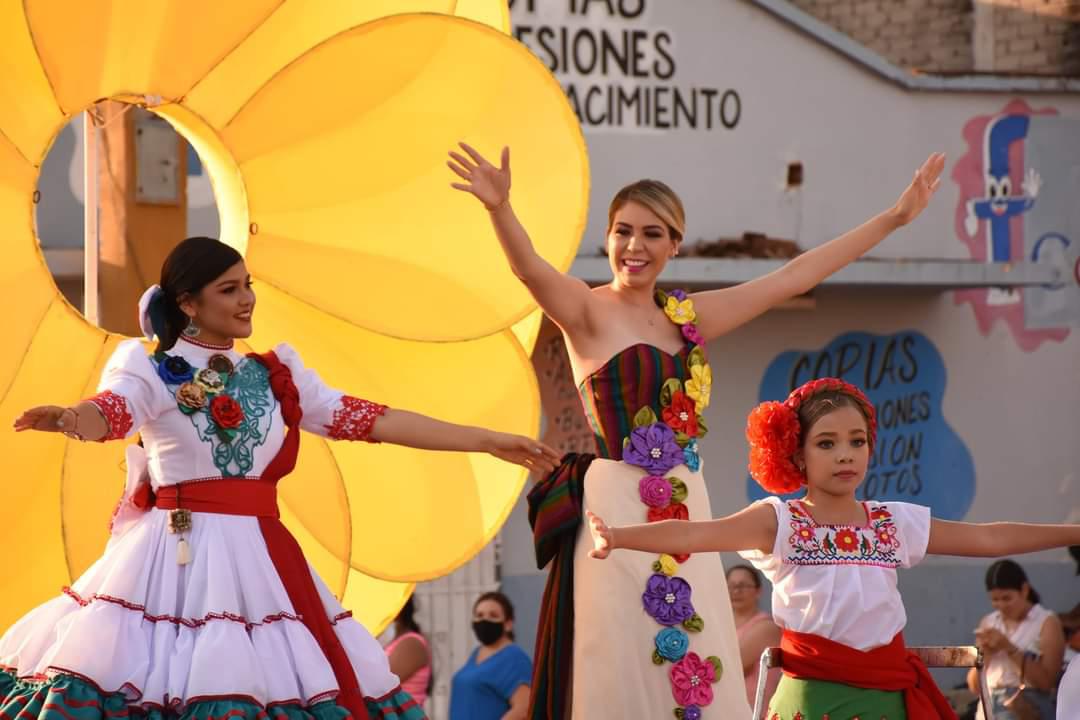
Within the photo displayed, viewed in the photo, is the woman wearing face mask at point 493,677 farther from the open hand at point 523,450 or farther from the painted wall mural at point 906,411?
the painted wall mural at point 906,411

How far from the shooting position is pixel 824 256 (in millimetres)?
5488

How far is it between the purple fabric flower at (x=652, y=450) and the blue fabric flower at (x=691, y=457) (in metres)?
0.05

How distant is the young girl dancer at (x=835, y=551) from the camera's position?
4777 millimetres

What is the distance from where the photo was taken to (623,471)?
514 cm

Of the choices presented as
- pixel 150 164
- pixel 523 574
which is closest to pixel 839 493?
pixel 150 164

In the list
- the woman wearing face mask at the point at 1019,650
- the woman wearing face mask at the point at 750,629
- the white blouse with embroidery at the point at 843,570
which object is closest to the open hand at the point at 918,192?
the white blouse with embroidery at the point at 843,570

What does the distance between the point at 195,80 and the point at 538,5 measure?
6.30 m

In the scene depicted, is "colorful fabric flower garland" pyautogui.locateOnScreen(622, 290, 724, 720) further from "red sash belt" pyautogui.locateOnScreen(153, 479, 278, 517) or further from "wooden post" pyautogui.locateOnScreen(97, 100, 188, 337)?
"wooden post" pyautogui.locateOnScreen(97, 100, 188, 337)

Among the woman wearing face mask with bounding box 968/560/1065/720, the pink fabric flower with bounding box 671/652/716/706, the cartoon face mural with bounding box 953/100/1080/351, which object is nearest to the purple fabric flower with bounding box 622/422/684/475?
the pink fabric flower with bounding box 671/652/716/706

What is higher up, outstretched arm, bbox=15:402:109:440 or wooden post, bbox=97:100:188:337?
wooden post, bbox=97:100:188:337

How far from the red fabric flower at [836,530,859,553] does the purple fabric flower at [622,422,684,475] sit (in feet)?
1.74

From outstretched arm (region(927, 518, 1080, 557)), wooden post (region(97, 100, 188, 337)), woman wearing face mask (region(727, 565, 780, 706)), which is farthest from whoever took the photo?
woman wearing face mask (region(727, 565, 780, 706))

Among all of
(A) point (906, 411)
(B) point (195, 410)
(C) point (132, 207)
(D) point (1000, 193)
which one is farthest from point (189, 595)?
(D) point (1000, 193)

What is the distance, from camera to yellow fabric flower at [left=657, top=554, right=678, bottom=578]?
5098 millimetres
